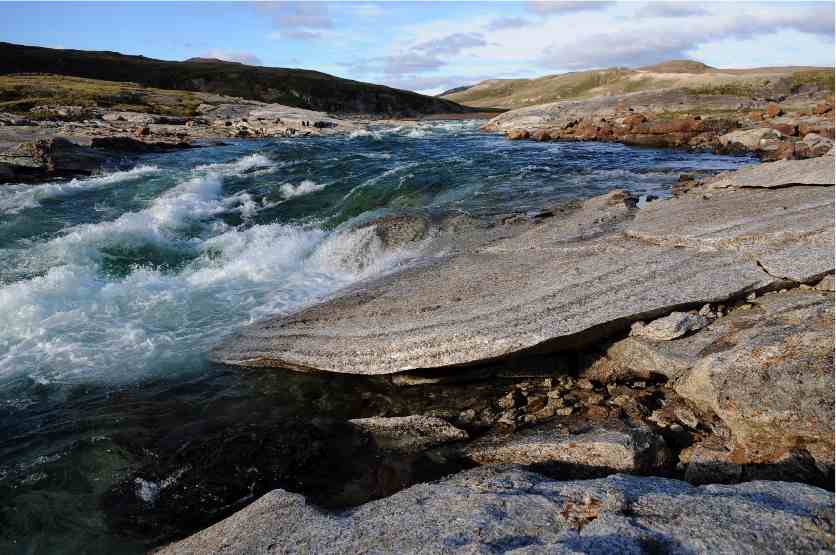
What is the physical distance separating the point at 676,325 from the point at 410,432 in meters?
4.68

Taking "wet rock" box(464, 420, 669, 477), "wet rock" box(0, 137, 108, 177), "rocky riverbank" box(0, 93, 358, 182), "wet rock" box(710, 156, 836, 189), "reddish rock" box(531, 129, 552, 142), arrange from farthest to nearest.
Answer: "reddish rock" box(531, 129, 552, 142), "rocky riverbank" box(0, 93, 358, 182), "wet rock" box(0, 137, 108, 177), "wet rock" box(710, 156, 836, 189), "wet rock" box(464, 420, 669, 477)

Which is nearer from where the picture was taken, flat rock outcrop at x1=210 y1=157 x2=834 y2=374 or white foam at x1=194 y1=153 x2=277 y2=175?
flat rock outcrop at x1=210 y1=157 x2=834 y2=374

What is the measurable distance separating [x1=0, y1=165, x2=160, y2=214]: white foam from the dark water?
0.14 metres

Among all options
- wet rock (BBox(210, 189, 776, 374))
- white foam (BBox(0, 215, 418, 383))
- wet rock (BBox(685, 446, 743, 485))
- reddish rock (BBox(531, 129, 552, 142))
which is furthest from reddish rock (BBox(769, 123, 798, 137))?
wet rock (BBox(685, 446, 743, 485))

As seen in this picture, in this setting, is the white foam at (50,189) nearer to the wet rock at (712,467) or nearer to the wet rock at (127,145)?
the wet rock at (127,145)

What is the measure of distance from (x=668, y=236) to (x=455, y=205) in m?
10.7

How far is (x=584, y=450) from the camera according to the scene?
7.18 m

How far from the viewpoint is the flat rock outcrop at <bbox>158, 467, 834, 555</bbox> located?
4609 millimetres

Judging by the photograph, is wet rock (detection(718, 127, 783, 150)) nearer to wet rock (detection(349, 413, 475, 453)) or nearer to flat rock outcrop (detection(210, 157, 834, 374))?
flat rock outcrop (detection(210, 157, 834, 374))

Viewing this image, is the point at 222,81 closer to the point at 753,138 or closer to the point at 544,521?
the point at 753,138

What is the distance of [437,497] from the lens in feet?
19.5

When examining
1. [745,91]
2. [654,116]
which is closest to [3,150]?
[654,116]

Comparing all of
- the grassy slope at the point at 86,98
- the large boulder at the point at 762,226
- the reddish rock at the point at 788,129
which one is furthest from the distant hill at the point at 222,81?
the large boulder at the point at 762,226

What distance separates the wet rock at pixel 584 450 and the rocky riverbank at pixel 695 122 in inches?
1122
